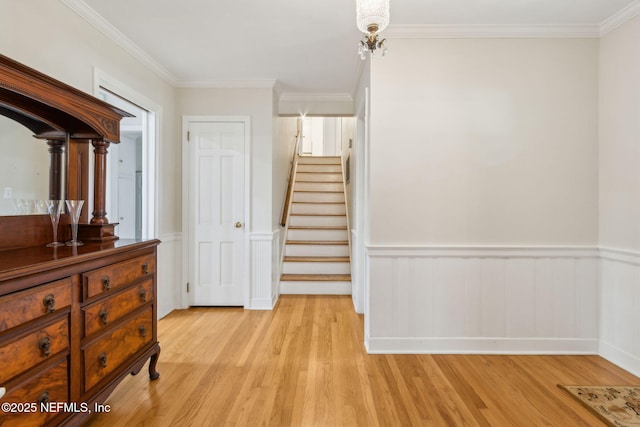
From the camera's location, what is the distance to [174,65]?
Answer: 3.25 metres

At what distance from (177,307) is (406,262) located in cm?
259

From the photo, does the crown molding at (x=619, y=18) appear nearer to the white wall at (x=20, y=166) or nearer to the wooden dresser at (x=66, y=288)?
the wooden dresser at (x=66, y=288)

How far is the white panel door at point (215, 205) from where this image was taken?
369 centimetres

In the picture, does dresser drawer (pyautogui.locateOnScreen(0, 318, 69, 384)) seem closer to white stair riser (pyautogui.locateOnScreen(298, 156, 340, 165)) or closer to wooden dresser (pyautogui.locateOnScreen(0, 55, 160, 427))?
wooden dresser (pyautogui.locateOnScreen(0, 55, 160, 427))

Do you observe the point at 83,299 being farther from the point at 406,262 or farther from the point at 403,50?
the point at 403,50

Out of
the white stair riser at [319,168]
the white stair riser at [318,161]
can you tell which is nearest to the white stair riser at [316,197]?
the white stair riser at [319,168]

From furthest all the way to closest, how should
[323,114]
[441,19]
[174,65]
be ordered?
[323,114] → [174,65] → [441,19]

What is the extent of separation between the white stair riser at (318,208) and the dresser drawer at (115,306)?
11.2 feet

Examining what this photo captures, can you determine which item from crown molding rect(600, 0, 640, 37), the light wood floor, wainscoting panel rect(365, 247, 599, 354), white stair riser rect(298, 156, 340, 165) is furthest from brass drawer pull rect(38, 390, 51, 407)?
white stair riser rect(298, 156, 340, 165)

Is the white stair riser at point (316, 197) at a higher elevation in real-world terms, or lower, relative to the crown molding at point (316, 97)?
lower

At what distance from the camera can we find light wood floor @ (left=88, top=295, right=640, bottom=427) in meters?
1.79

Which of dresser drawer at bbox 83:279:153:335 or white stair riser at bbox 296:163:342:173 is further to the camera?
white stair riser at bbox 296:163:342:173

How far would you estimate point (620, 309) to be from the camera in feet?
7.84

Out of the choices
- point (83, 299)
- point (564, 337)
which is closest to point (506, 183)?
point (564, 337)
